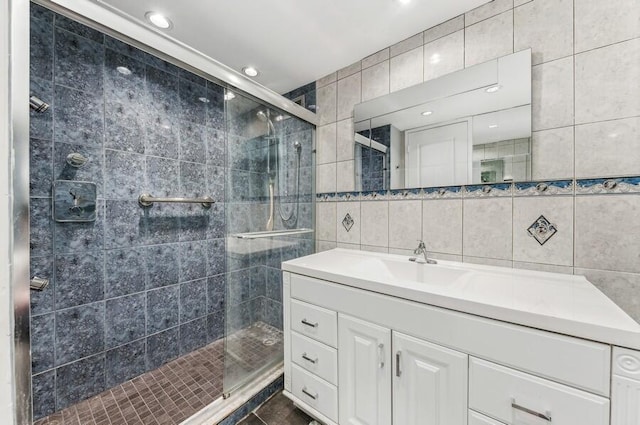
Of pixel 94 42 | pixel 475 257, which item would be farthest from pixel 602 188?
pixel 94 42

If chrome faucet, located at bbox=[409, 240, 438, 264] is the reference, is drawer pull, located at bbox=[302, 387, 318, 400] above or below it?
below

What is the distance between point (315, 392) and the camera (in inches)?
47.3

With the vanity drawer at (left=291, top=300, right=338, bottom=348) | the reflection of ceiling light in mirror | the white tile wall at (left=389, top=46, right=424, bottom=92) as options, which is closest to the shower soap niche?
the reflection of ceiling light in mirror

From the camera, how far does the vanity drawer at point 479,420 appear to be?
2.52ft

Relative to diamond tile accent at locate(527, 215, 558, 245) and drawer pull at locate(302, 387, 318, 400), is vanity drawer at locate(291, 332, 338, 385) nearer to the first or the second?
drawer pull at locate(302, 387, 318, 400)

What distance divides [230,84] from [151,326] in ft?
5.34

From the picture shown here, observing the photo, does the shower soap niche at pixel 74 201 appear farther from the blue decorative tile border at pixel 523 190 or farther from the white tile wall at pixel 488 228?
the white tile wall at pixel 488 228

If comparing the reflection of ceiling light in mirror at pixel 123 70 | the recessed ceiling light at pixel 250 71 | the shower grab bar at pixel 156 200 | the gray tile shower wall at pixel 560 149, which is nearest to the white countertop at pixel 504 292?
the gray tile shower wall at pixel 560 149

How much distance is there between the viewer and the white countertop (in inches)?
26.0

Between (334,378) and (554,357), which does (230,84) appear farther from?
(554,357)

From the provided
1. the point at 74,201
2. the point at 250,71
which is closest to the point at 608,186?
the point at 250,71

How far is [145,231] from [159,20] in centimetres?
124

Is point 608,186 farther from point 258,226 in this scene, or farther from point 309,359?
point 258,226

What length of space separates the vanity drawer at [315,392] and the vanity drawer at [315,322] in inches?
8.0
